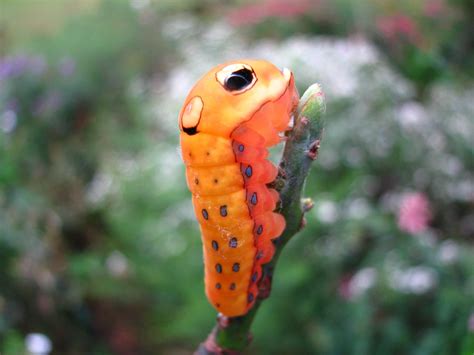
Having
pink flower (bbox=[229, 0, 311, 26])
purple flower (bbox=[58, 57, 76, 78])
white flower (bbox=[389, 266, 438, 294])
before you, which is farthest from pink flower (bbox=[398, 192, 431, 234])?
pink flower (bbox=[229, 0, 311, 26])

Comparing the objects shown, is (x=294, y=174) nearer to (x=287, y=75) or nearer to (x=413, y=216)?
(x=287, y=75)

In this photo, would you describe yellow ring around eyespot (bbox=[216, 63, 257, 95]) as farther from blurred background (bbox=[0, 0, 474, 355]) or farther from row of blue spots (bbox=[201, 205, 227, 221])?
blurred background (bbox=[0, 0, 474, 355])

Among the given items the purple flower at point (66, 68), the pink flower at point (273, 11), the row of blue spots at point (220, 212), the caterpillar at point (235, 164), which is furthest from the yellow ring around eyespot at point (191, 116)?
the pink flower at point (273, 11)

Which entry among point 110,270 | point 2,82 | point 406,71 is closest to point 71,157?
point 2,82

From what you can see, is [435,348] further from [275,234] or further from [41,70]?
[41,70]

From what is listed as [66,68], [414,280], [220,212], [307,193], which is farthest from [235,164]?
[66,68]

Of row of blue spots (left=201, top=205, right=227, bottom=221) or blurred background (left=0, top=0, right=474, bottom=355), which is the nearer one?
row of blue spots (left=201, top=205, right=227, bottom=221)

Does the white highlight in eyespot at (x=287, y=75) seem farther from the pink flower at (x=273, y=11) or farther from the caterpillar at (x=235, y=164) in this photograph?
the pink flower at (x=273, y=11)
